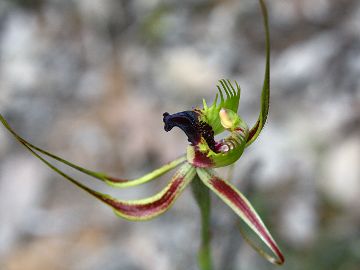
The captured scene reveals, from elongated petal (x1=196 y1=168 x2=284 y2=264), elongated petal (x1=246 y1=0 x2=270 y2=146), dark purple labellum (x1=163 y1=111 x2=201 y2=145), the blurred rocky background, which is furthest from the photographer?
the blurred rocky background

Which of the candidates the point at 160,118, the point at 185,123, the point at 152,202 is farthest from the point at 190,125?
the point at 160,118

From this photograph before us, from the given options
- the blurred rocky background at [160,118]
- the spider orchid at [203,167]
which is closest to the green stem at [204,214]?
the spider orchid at [203,167]

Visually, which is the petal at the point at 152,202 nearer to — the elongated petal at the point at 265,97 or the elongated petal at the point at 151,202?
the elongated petal at the point at 151,202

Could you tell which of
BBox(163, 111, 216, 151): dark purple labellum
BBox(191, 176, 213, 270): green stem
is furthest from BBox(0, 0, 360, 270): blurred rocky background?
BBox(163, 111, 216, 151): dark purple labellum

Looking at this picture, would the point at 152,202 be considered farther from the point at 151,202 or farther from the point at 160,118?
the point at 160,118

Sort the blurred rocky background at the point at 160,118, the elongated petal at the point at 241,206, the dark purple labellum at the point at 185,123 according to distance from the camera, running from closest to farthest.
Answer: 1. the elongated petal at the point at 241,206
2. the dark purple labellum at the point at 185,123
3. the blurred rocky background at the point at 160,118

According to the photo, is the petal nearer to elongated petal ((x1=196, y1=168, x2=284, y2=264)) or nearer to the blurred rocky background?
elongated petal ((x1=196, y1=168, x2=284, y2=264))
